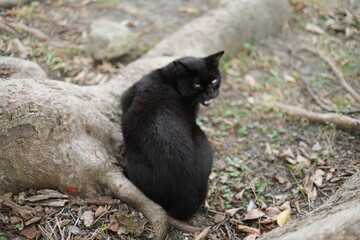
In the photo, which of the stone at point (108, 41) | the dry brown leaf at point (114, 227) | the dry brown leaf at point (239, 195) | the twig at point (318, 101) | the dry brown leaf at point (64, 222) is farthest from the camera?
the stone at point (108, 41)

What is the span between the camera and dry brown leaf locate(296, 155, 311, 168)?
341cm

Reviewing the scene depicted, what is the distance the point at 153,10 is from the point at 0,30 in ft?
9.14

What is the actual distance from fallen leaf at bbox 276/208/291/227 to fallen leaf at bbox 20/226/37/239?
2.05 metres

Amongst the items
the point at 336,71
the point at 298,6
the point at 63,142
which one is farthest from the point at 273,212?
the point at 298,6

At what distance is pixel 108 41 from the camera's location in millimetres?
4453

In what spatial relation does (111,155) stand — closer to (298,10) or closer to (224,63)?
(224,63)

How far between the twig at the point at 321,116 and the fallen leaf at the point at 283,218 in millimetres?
1306

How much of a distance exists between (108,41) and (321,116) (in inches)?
120

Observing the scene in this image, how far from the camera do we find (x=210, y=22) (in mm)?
5117

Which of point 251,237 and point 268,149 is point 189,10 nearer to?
point 268,149

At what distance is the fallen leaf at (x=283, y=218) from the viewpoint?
2.77 metres

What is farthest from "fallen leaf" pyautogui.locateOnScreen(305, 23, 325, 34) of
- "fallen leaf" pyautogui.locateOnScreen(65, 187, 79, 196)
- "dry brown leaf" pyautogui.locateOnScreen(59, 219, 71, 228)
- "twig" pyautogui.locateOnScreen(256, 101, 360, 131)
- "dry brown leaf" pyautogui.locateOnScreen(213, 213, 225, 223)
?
"dry brown leaf" pyautogui.locateOnScreen(59, 219, 71, 228)

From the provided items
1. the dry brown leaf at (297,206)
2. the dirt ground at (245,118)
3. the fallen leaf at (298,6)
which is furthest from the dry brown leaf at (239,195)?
the fallen leaf at (298,6)

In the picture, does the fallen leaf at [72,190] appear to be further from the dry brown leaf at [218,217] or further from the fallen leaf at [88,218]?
the dry brown leaf at [218,217]
